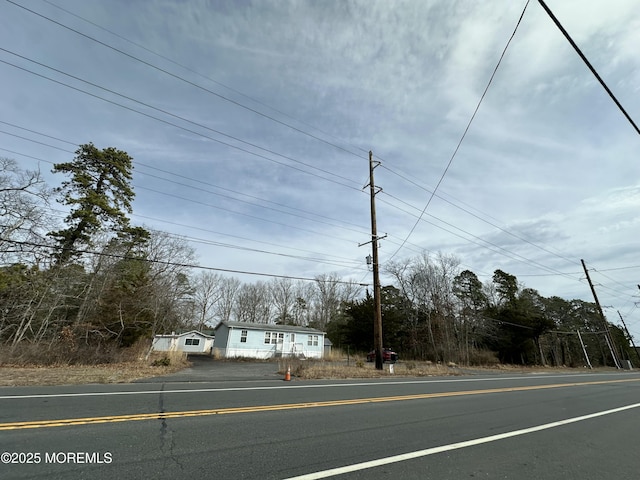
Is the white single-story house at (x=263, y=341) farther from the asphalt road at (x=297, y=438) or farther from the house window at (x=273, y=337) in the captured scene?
the asphalt road at (x=297, y=438)

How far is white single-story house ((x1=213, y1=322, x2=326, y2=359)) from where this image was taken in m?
32.3

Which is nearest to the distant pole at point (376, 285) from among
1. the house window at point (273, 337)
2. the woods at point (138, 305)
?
the woods at point (138, 305)

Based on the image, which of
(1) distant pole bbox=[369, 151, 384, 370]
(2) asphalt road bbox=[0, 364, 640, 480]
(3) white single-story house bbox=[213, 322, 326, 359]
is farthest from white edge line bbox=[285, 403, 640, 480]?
(3) white single-story house bbox=[213, 322, 326, 359]

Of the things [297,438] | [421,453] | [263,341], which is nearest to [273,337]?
[263,341]

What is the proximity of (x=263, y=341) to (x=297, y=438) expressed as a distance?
3100 cm

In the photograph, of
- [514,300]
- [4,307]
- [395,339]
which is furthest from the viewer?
[514,300]

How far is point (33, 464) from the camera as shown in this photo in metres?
3.36

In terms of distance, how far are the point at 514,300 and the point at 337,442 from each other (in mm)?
52852

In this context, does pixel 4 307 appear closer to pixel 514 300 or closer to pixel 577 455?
pixel 577 455

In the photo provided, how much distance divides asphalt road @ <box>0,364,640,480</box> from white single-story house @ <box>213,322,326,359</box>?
25.7 metres

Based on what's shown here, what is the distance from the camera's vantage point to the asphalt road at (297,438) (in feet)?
11.3

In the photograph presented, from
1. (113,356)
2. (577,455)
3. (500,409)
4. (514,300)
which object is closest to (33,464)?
(577,455)

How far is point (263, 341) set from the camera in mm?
33750

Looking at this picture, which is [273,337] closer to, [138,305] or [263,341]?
[263,341]
